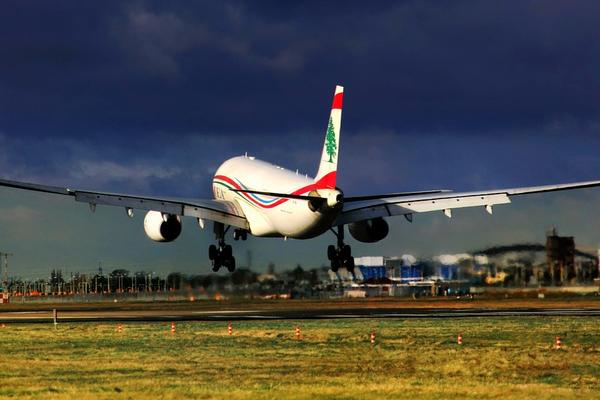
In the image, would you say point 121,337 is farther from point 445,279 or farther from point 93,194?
point 445,279

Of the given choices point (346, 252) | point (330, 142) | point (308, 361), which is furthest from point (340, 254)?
point (308, 361)

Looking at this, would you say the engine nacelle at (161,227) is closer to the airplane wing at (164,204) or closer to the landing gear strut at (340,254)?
the airplane wing at (164,204)

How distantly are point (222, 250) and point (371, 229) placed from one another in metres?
10.6

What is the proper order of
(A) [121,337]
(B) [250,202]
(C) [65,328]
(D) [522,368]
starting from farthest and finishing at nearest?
1. (B) [250,202]
2. (C) [65,328]
3. (A) [121,337]
4. (D) [522,368]

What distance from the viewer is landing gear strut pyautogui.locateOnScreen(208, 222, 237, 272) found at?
81500 mm

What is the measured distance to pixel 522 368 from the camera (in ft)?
122

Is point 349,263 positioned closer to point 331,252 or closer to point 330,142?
point 331,252

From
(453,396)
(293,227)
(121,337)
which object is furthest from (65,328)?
(453,396)

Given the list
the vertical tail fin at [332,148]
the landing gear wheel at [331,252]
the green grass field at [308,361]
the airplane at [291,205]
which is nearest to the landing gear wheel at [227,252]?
the airplane at [291,205]

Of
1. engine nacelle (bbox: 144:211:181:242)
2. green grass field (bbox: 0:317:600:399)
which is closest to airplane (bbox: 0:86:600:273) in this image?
engine nacelle (bbox: 144:211:181:242)

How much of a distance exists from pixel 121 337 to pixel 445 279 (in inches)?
2036

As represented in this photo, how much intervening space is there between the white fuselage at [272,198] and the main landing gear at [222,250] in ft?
6.91

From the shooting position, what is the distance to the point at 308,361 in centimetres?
3966

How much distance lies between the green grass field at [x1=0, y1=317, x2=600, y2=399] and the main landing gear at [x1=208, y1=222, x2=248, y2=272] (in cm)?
2155
